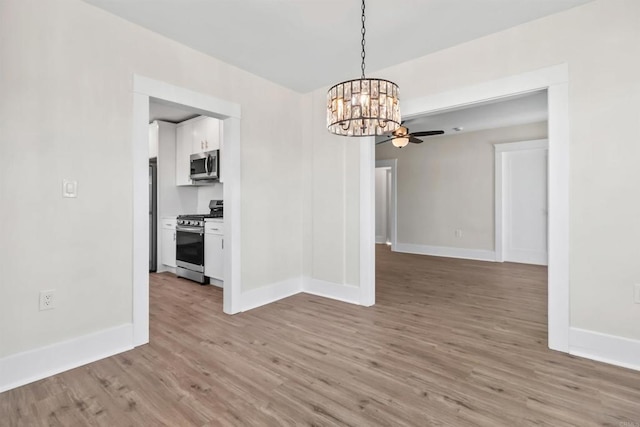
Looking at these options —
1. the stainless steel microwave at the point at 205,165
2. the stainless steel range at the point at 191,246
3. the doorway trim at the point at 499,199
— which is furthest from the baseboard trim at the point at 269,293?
the doorway trim at the point at 499,199

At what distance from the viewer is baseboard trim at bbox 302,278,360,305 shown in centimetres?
360

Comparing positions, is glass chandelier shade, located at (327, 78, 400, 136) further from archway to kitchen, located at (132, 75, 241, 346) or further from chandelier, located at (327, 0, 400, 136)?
archway to kitchen, located at (132, 75, 241, 346)

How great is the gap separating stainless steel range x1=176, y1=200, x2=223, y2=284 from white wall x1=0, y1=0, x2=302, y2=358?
6.35 ft

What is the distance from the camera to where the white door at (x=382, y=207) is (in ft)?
29.3

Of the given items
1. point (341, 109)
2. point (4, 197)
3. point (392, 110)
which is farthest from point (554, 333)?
point (4, 197)

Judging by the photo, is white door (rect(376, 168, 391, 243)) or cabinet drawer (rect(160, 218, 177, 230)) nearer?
cabinet drawer (rect(160, 218, 177, 230))

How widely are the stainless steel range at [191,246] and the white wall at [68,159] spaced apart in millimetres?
1935

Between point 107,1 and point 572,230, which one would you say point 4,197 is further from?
point 572,230

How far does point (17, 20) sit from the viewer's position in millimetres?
1963

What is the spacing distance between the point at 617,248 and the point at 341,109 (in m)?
2.16

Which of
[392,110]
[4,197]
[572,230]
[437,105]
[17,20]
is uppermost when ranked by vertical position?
[17,20]

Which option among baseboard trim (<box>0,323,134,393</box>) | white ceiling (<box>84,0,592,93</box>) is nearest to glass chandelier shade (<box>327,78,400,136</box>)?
white ceiling (<box>84,0,592,93</box>)

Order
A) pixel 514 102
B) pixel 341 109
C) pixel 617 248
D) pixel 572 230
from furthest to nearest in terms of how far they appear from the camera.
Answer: pixel 514 102 < pixel 572 230 < pixel 617 248 < pixel 341 109

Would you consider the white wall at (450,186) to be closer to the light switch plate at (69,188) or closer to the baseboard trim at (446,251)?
the baseboard trim at (446,251)
